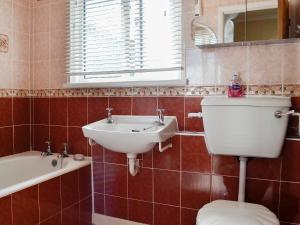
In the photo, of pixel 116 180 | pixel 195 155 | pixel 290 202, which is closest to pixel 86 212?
pixel 116 180

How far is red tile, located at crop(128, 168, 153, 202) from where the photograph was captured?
74.8 inches

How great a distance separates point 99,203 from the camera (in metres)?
2.10

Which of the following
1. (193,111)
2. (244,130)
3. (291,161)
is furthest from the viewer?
(193,111)

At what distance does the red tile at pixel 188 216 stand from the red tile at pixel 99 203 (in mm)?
658

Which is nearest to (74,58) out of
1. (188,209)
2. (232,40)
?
(232,40)

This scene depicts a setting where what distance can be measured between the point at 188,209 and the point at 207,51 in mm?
1061

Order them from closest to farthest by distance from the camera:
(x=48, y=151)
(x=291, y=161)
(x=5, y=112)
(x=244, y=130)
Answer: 1. (x=244, y=130)
2. (x=291, y=161)
3. (x=5, y=112)
4. (x=48, y=151)

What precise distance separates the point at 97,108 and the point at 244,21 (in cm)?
122

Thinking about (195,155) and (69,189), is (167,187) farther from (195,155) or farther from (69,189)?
(69,189)

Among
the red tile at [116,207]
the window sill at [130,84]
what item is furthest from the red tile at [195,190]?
the window sill at [130,84]

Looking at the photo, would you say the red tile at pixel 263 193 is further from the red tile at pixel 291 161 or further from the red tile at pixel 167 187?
the red tile at pixel 167 187

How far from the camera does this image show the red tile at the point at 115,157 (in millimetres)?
Answer: 1983

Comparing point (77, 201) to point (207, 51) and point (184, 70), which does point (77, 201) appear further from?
point (207, 51)

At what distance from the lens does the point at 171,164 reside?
182cm
